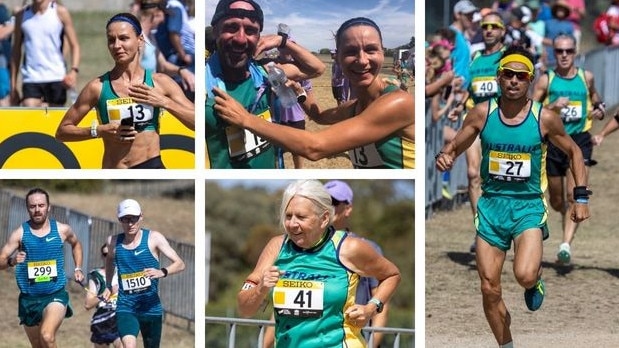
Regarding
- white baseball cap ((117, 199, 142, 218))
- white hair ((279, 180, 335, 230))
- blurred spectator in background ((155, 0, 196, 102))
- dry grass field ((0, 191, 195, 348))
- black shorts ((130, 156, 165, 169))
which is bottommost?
dry grass field ((0, 191, 195, 348))

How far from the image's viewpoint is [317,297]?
28.3 feet

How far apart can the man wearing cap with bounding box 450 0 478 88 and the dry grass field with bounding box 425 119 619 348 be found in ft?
4.38

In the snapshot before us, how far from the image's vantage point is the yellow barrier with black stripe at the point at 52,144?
10.4 metres

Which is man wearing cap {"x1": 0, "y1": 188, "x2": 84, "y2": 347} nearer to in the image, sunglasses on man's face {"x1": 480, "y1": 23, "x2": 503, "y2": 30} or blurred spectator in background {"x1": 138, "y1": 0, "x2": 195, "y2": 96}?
blurred spectator in background {"x1": 138, "y1": 0, "x2": 195, "y2": 96}

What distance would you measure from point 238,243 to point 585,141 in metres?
3.77

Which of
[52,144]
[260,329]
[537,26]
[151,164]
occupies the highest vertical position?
[537,26]

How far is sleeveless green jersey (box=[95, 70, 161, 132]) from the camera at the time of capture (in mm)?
10156

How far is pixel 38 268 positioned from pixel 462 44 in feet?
20.8

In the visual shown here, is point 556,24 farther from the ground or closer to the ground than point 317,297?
farther from the ground

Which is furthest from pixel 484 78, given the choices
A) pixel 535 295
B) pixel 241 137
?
pixel 241 137

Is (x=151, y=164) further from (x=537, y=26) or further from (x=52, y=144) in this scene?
(x=537, y=26)

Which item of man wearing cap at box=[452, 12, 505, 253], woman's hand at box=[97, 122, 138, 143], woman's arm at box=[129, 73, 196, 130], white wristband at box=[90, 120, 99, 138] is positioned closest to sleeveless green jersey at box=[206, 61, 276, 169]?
woman's arm at box=[129, 73, 196, 130]

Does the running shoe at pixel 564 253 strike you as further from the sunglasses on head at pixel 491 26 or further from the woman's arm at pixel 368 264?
Result: the woman's arm at pixel 368 264

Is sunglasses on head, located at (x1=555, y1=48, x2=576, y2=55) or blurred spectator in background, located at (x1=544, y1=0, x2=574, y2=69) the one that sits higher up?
blurred spectator in background, located at (x1=544, y1=0, x2=574, y2=69)
